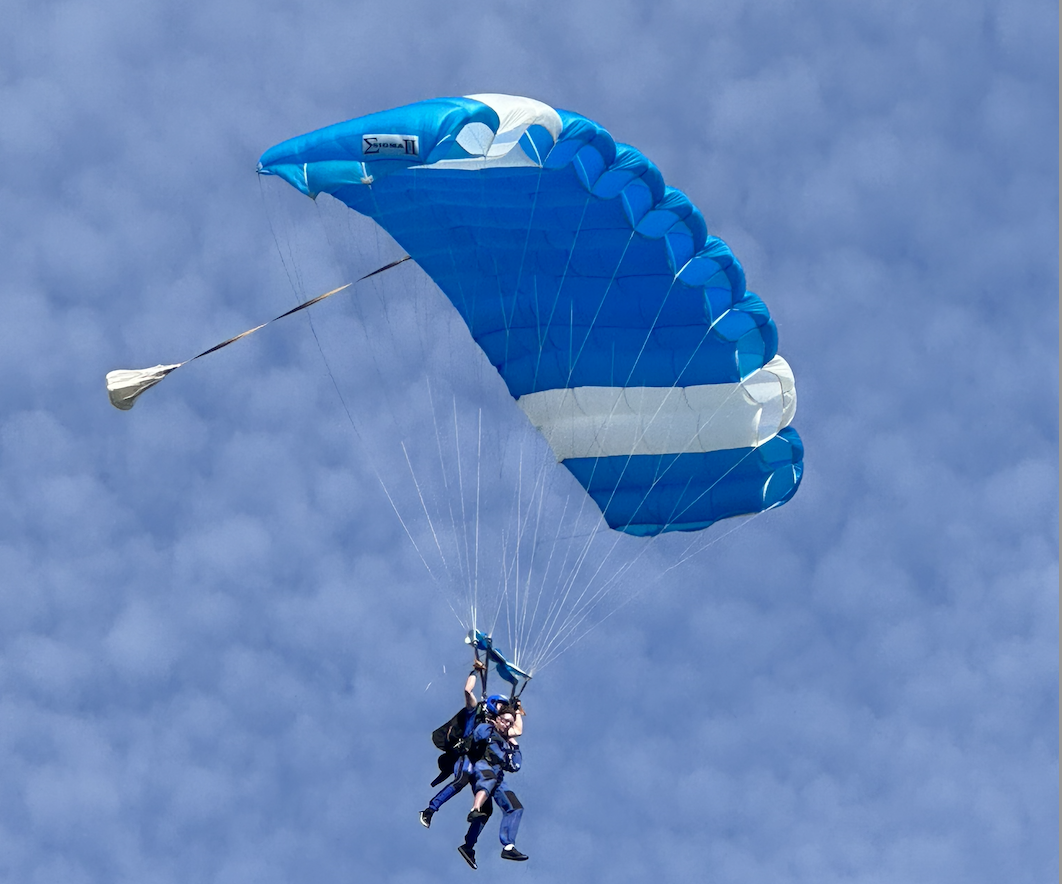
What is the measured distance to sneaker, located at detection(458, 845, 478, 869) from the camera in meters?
20.2

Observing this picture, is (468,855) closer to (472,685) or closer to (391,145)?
(472,685)

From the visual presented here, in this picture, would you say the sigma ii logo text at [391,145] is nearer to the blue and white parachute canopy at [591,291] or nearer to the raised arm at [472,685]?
the blue and white parachute canopy at [591,291]

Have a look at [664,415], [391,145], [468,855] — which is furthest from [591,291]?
[468,855]

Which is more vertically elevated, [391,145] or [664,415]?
[664,415]

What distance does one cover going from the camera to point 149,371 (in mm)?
20469

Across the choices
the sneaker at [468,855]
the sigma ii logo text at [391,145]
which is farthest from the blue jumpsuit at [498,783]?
the sigma ii logo text at [391,145]

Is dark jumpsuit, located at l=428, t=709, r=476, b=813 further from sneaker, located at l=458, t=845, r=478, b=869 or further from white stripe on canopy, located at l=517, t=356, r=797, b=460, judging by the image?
white stripe on canopy, located at l=517, t=356, r=797, b=460

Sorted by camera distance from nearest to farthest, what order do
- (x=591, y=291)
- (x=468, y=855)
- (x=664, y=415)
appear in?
(x=468, y=855) < (x=591, y=291) < (x=664, y=415)

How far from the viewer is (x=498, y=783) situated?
803 inches

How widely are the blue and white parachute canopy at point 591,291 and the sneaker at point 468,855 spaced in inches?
189

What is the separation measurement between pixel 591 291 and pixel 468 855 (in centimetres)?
585

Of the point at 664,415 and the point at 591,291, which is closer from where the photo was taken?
the point at 591,291

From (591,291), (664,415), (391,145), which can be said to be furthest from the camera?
(664,415)

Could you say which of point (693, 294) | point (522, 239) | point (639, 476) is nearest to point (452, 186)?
point (522, 239)
